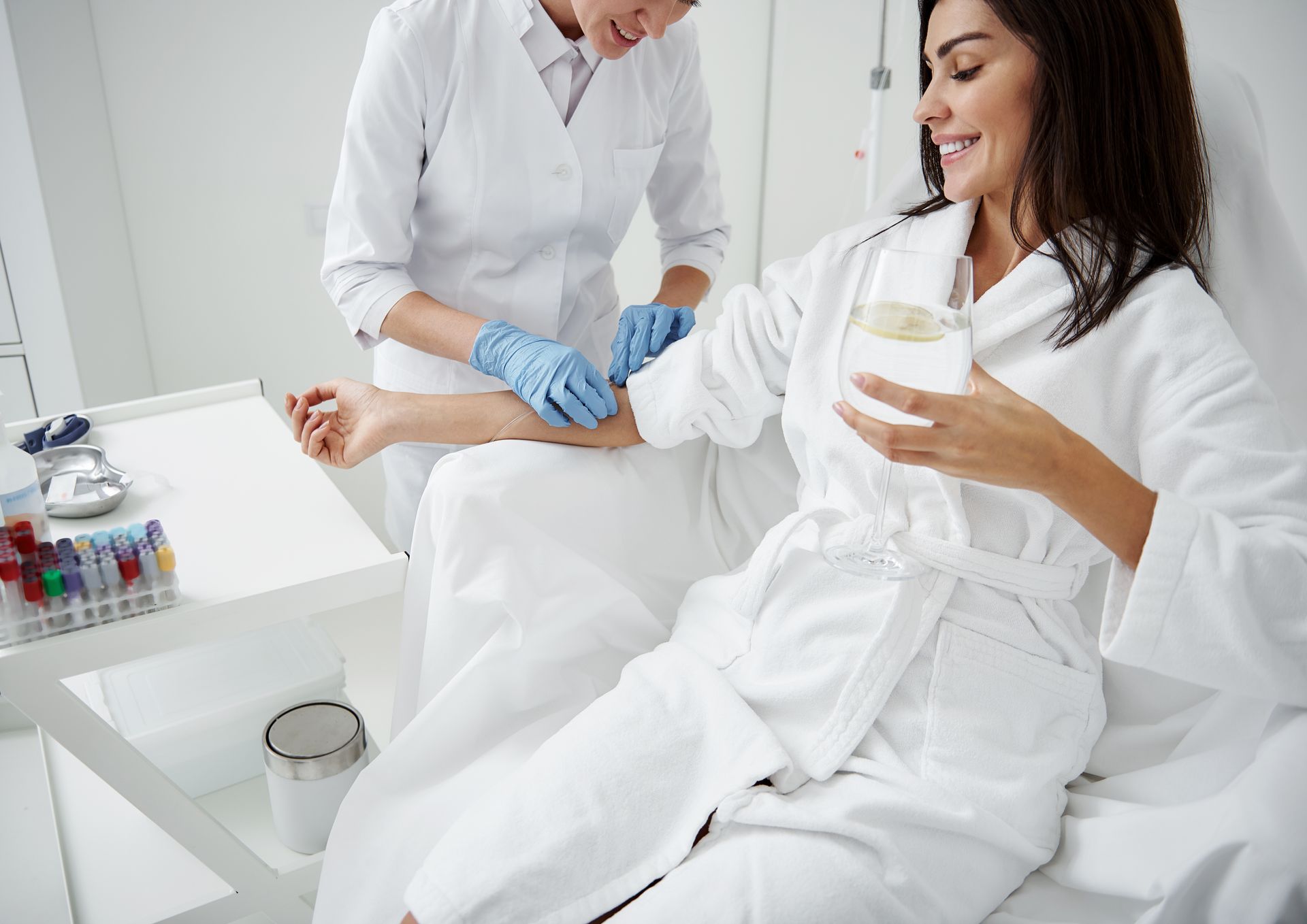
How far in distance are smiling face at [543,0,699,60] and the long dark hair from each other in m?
0.44

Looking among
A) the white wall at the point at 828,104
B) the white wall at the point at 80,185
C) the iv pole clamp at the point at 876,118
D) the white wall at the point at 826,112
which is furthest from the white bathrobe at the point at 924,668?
the white wall at the point at 80,185

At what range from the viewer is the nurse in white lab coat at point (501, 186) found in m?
1.35

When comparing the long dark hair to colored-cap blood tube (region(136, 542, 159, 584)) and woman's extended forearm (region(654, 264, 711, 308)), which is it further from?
colored-cap blood tube (region(136, 542, 159, 584))

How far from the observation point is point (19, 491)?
112 cm

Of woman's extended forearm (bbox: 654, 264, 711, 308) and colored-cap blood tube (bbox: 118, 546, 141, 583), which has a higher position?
woman's extended forearm (bbox: 654, 264, 711, 308)

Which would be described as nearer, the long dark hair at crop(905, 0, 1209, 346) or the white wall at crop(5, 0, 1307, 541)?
the long dark hair at crop(905, 0, 1209, 346)

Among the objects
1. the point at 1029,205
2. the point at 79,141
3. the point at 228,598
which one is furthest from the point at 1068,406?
the point at 79,141

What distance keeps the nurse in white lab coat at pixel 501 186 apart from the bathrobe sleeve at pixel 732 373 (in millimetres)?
76

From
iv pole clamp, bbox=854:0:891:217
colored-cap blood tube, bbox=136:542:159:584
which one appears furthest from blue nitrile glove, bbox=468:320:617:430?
iv pole clamp, bbox=854:0:891:217

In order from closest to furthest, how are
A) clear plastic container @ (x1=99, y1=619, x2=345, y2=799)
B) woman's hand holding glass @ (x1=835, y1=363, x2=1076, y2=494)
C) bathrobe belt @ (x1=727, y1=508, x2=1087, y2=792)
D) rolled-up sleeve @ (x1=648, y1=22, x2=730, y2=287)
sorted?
woman's hand holding glass @ (x1=835, y1=363, x2=1076, y2=494) → bathrobe belt @ (x1=727, y1=508, x2=1087, y2=792) → clear plastic container @ (x1=99, y1=619, x2=345, y2=799) → rolled-up sleeve @ (x1=648, y1=22, x2=730, y2=287)

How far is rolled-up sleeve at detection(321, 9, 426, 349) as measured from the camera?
1346mm

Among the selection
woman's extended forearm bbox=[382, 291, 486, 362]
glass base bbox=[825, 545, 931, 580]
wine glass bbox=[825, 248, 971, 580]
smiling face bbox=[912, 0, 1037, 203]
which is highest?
smiling face bbox=[912, 0, 1037, 203]

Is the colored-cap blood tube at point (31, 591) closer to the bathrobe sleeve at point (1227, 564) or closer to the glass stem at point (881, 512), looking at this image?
the glass stem at point (881, 512)

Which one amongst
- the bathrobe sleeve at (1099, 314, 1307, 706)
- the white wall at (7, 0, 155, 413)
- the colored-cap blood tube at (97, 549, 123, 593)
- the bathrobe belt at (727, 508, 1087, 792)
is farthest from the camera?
the white wall at (7, 0, 155, 413)
